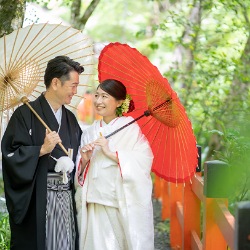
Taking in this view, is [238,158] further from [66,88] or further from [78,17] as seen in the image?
[78,17]

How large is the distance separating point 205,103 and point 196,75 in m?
0.49

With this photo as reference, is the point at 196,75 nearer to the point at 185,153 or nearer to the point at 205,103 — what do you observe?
the point at 205,103

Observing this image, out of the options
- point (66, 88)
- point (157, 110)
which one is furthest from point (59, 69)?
point (157, 110)

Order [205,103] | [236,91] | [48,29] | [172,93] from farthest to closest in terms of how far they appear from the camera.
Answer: [205,103] → [236,91] → [48,29] → [172,93]

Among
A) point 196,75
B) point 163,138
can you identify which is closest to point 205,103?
point 196,75

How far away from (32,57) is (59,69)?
0.37m

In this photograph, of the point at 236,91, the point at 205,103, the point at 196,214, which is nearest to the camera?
the point at 196,214

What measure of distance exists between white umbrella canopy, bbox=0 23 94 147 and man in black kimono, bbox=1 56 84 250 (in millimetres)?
188

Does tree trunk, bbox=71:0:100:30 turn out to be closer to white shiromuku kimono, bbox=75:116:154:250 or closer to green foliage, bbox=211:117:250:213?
green foliage, bbox=211:117:250:213

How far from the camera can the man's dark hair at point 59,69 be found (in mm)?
4371

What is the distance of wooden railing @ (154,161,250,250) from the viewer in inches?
105

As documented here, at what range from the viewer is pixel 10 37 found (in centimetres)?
450

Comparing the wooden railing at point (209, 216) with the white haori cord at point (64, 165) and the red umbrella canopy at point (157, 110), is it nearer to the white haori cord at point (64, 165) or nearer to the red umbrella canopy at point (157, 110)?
the red umbrella canopy at point (157, 110)

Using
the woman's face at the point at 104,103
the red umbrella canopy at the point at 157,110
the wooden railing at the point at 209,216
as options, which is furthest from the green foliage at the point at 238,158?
the woman's face at the point at 104,103
